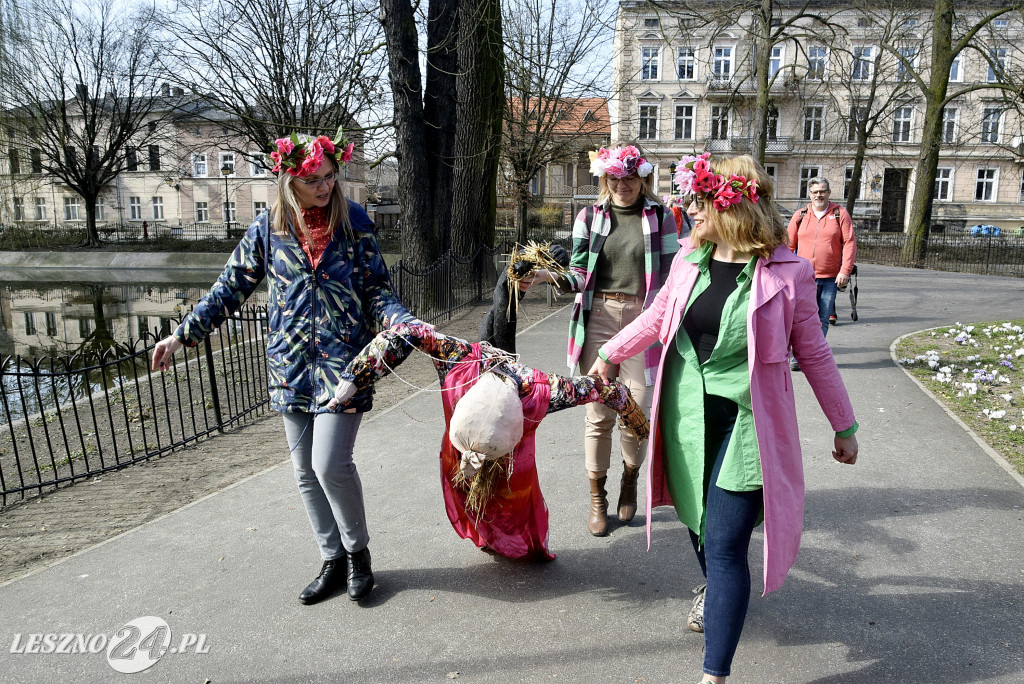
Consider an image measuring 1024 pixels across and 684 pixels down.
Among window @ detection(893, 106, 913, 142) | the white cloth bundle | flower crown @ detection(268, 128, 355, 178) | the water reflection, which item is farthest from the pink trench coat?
window @ detection(893, 106, 913, 142)

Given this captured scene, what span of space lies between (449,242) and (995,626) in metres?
11.5

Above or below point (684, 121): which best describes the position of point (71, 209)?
below

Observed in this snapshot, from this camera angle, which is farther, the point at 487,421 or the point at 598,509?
the point at 598,509

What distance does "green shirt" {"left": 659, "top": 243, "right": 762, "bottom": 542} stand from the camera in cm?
254

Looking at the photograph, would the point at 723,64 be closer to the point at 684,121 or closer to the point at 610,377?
the point at 684,121

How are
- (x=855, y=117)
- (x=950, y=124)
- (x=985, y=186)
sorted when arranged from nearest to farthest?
(x=855, y=117)
(x=950, y=124)
(x=985, y=186)

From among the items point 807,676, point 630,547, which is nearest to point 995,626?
point 807,676

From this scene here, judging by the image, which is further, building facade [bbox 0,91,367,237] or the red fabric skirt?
building facade [bbox 0,91,367,237]

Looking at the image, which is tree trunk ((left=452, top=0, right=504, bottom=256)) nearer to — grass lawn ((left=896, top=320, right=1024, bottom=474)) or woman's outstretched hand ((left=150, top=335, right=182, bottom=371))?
grass lawn ((left=896, top=320, right=1024, bottom=474))

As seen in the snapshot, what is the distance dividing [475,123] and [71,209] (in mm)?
58830

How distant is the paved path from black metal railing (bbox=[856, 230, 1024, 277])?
19524 mm

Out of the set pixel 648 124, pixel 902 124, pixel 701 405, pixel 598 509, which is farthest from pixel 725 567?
pixel 902 124

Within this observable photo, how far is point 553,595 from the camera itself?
341 cm

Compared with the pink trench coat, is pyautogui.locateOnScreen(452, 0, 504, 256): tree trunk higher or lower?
higher
